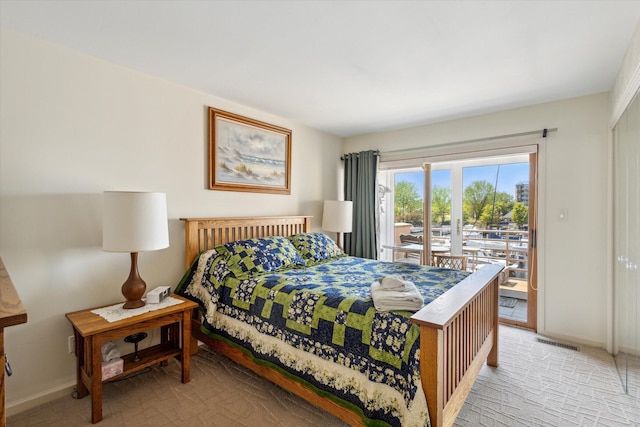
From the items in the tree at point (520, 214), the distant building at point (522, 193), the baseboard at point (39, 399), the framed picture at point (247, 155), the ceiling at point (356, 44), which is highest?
the ceiling at point (356, 44)

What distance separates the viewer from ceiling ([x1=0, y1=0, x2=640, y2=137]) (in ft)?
5.58

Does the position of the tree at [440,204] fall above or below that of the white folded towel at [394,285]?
above

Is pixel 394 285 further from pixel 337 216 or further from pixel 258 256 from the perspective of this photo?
pixel 337 216

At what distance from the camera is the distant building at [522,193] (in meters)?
3.40

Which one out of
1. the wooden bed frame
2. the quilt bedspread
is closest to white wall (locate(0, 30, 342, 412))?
the wooden bed frame

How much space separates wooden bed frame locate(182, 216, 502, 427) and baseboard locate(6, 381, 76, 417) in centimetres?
89

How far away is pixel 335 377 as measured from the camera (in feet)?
5.74

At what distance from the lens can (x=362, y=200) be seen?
14.4 ft

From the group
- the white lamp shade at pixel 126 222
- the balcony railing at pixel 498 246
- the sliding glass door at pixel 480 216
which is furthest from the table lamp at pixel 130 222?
the balcony railing at pixel 498 246

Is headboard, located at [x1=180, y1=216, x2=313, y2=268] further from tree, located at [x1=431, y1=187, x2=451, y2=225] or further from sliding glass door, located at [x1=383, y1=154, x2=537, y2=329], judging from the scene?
tree, located at [x1=431, y1=187, x2=451, y2=225]

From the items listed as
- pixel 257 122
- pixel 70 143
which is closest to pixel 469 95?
pixel 257 122

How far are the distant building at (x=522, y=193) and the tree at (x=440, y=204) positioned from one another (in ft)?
2.44

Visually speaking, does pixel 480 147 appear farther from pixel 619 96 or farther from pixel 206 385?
pixel 206 385

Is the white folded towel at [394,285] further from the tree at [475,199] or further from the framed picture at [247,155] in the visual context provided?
the tree at [475,199]
